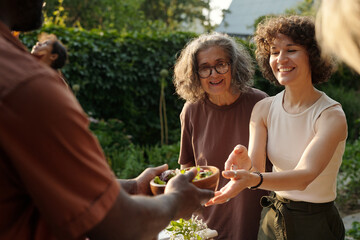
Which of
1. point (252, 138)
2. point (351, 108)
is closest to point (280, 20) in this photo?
point (252, 138)

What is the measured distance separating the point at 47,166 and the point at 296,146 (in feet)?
4.64

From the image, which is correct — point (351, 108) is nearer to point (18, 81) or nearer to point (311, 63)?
point (311, 63)

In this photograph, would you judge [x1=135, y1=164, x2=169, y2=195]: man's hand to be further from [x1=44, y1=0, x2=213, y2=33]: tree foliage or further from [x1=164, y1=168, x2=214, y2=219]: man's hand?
[x1=44, y1=0, x2=213, y2=33]: tree foliage

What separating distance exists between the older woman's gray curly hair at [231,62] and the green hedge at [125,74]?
9.99ft

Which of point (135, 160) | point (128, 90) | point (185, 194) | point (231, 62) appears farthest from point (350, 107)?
point (185, 194)

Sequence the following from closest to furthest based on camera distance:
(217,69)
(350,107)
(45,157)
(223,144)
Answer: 1. (45,157)
2. (223,144)
3. (217,69)
4. (350,107)

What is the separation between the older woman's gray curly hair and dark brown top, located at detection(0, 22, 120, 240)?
185 centimetres

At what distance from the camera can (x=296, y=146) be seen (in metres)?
1.95

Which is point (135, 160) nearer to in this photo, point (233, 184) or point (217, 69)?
point (217, 69)

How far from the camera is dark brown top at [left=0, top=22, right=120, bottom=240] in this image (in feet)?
2.67

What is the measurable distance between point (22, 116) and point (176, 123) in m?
6.11

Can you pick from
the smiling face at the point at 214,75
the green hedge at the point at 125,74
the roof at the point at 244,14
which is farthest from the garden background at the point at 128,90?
the roof at the point at 244,14

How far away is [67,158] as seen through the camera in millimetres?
846

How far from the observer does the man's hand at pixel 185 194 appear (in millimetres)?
1239
